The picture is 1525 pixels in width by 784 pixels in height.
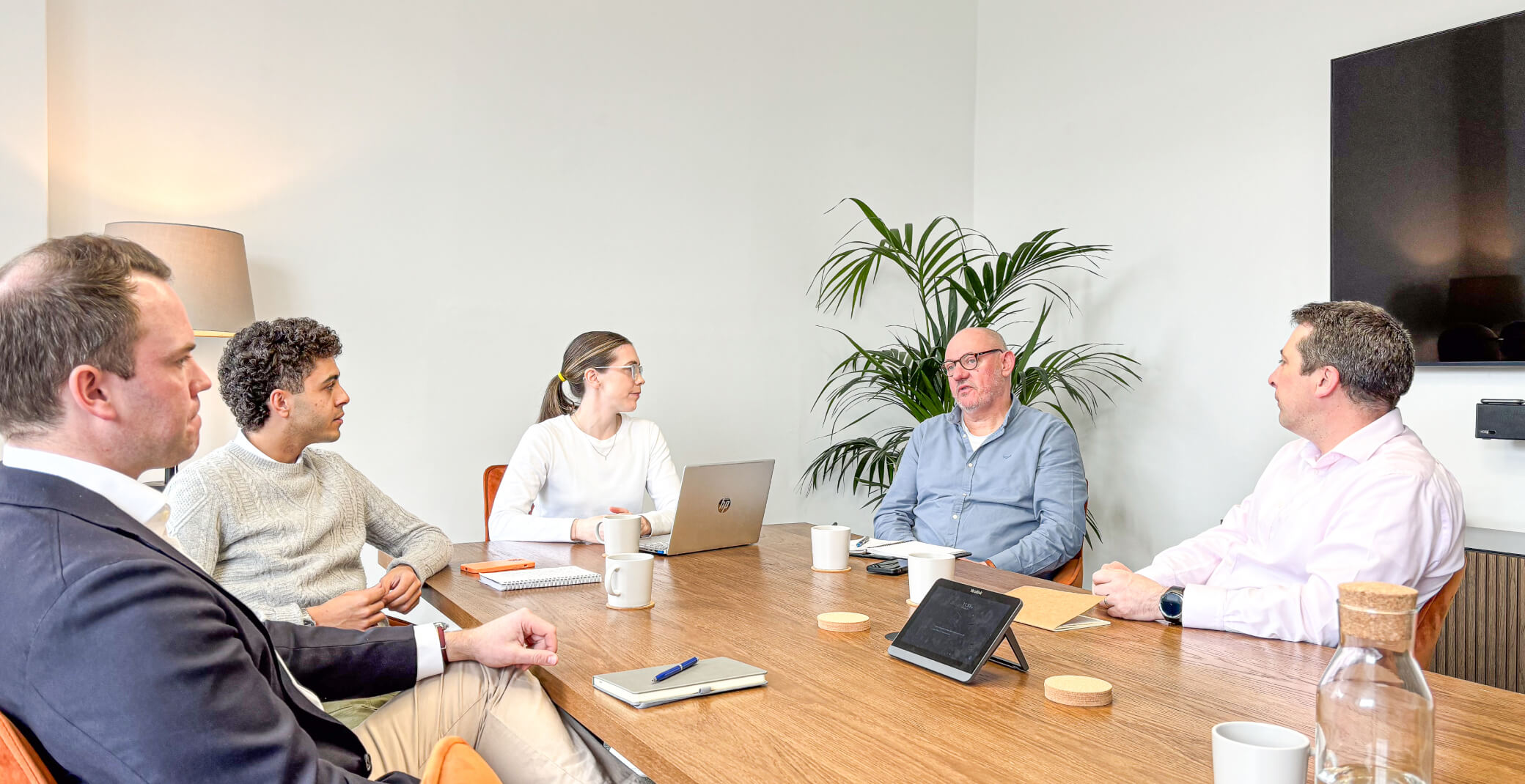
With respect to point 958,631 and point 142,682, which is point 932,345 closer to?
point 958,631

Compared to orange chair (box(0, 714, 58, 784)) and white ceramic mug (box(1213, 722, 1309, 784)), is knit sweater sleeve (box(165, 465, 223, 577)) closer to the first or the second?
orange chair (box(0, 714, 58, 784))

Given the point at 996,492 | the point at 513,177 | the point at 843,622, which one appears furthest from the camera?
the point at 513,177

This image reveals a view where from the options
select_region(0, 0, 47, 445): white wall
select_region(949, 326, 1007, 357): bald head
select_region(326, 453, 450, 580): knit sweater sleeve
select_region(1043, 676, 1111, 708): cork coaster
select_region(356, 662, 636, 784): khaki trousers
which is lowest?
select_region(356, 662, 636, 784): khaki trousers

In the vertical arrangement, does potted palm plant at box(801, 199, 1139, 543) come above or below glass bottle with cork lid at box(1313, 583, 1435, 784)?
above

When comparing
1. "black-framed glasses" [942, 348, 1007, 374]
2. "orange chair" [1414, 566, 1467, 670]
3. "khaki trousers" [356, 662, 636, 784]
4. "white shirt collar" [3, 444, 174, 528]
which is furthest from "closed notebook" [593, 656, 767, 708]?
"black-framed glasses" [942, 348, 1007, 374]

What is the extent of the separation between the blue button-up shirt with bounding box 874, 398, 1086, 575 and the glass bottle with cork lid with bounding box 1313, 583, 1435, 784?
1.88m

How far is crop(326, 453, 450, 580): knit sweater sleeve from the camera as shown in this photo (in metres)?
2.20

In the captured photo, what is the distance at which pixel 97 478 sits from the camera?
105cm

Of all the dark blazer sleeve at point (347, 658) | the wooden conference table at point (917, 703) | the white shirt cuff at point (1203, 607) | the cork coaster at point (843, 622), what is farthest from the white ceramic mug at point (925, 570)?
the dark blazer sleeve at point (347, 658)

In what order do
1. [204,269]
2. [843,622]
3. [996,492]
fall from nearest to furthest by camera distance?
1. [843,622]
2. [204,269]
3. [996,492]

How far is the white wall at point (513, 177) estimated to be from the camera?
3311mm

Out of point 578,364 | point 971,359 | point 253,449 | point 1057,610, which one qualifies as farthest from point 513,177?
point 1057,610

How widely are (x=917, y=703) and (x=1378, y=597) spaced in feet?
1.93

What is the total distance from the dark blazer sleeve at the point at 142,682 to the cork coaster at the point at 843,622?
888 millimetres
